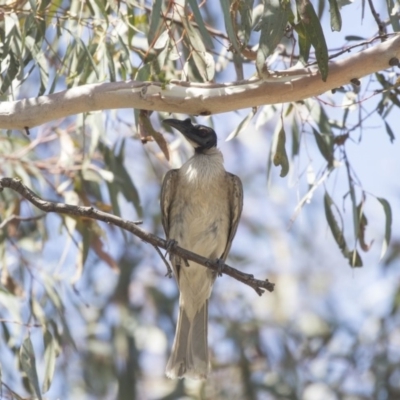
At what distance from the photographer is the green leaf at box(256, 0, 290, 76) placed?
3354mm

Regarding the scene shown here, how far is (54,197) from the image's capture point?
5.97 metres

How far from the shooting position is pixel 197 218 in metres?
4.88

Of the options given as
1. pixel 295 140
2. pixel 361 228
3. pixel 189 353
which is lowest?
pixel 189 353

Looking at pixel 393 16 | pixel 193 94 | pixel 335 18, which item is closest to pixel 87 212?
pixel 193 94

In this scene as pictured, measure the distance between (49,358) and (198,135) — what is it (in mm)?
1469

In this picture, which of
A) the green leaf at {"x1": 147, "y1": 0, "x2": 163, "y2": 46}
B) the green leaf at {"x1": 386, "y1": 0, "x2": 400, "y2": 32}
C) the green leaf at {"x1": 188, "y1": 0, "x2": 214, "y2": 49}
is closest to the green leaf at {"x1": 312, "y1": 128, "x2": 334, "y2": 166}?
the green leaf at {"x1": 386, "y1": 0, "x2": 400, "y2": 32}

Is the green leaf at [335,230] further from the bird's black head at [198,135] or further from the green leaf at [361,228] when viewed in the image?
the bird's black head at [198,135]

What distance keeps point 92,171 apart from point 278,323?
3.59 m

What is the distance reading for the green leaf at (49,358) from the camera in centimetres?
418

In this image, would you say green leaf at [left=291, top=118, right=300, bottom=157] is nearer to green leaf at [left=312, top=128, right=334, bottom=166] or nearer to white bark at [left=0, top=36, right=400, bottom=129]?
green leaf at [left=312, top=128, right=334, bottom=166]

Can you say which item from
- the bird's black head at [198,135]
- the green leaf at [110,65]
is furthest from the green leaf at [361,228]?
the green leaf at [110,65]

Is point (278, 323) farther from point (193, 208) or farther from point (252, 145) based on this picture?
point (193, 208)

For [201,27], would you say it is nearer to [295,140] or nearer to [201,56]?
[201,56]

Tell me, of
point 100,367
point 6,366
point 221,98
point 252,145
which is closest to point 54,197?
point 6,366
